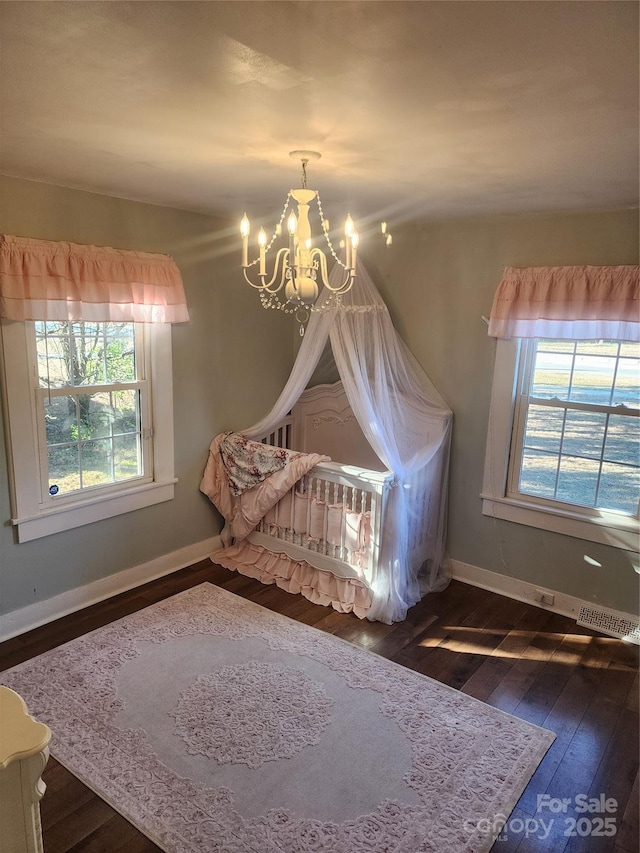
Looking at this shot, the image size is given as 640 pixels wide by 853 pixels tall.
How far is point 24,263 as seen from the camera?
2.87 m

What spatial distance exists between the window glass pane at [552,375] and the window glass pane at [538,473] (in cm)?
39

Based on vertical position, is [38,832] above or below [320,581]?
above

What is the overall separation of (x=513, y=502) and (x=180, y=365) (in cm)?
239

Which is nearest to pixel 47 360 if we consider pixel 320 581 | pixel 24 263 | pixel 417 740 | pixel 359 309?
pixel 24 263

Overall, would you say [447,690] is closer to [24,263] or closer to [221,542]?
[221,542]

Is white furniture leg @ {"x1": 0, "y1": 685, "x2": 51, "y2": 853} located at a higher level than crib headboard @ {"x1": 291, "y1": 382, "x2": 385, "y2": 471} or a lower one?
lower

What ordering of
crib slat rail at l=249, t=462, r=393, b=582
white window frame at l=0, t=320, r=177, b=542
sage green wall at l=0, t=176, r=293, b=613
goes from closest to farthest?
white window frame at l=0, t=320, r=177, b=542, sage green wall at l=0, t=176, r=293, b=613, crib slat rail at l=249, t=462, r=393, b=582

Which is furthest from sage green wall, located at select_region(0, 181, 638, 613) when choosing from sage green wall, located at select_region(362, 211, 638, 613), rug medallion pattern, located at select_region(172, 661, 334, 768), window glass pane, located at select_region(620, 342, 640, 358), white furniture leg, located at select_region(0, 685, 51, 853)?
white furniture leg, located at select_region(0, 685, 51, 853)

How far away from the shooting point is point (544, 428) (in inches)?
140

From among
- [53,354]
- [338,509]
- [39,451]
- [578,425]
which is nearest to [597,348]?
[578,425]

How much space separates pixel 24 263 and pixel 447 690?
302 centimetres

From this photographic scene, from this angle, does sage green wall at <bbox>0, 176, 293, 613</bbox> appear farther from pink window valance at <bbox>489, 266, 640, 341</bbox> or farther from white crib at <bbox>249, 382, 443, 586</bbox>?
pink window valance at <bbox>489, 266, 640, 341</bbox>

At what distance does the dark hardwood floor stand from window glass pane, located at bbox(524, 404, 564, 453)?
1052 millimetres

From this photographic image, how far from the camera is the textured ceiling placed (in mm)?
1222
